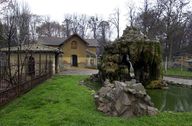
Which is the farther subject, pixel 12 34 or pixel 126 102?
pixel 12 34

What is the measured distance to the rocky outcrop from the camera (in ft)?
32.5

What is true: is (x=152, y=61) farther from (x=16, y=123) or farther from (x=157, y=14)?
(x=157, y=14)

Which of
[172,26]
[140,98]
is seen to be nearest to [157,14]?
[172,26]

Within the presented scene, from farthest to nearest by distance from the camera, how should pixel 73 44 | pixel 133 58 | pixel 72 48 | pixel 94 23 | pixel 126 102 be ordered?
1. pixel 94 23
2. pixel 72 48
3. pixel 73 44
4. pixel 133 58
5. pixel 126 102

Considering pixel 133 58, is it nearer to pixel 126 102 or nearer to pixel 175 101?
pixel 175 101

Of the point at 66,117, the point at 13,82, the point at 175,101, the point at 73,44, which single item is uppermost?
the point at 73,44

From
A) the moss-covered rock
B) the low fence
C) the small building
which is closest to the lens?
the low fence

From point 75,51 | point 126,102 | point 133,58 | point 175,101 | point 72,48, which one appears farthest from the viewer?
point 75,51

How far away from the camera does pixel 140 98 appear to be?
1034 cm

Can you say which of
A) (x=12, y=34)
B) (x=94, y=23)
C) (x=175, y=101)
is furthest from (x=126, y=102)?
(x=94, y=23)

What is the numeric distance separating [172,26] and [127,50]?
19833mm

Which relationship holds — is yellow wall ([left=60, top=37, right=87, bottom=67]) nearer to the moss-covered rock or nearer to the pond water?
the moss-covered rock

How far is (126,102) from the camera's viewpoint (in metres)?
10.1

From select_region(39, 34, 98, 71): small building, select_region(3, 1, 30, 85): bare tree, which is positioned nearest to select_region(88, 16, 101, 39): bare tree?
select_region(39, 34, 98, 71): small building
